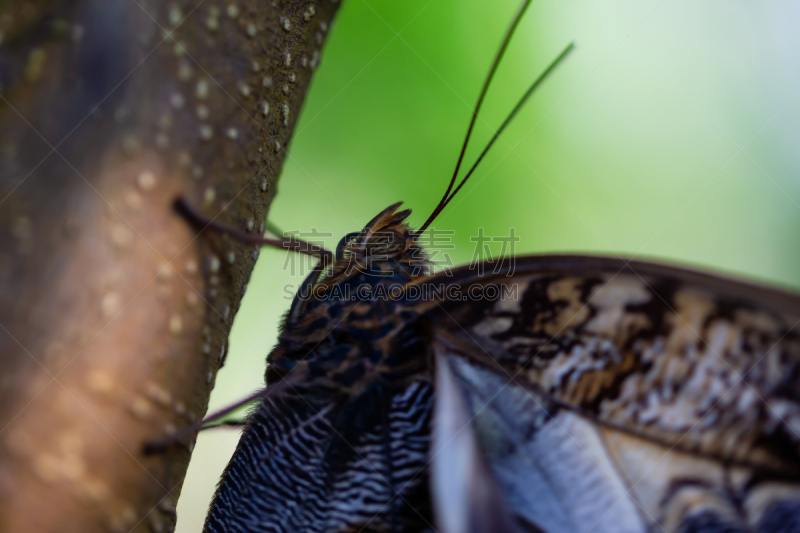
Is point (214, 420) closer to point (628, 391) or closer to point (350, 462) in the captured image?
point (350, 462)

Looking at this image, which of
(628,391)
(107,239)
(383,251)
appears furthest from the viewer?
(383,251)

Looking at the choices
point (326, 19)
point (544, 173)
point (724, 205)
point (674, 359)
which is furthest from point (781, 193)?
point (326, 19)

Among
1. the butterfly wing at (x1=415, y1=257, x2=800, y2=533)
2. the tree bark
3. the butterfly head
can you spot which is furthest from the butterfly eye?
the tree bark

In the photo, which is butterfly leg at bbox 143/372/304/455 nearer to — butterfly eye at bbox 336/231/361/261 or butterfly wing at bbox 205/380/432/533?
butterfly wing at bbox 205/380/432/533

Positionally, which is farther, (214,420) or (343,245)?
(343,245)

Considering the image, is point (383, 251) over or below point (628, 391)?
over

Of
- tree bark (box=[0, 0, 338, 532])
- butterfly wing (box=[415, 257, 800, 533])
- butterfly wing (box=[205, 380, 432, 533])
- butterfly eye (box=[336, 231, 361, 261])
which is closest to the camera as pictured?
tree bark (box=[0, 0, 338, 532])

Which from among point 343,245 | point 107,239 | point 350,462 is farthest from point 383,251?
point 107,239
